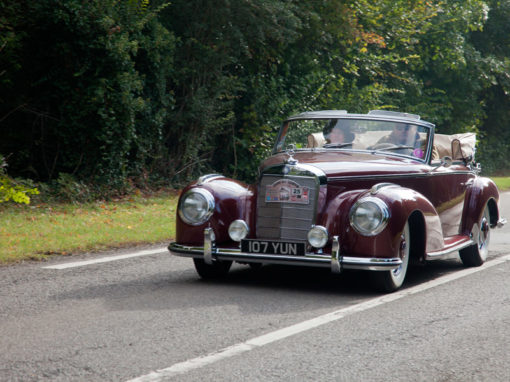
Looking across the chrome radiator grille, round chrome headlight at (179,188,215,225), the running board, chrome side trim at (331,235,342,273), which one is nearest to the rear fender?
the running board

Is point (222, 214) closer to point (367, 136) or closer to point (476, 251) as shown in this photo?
point (367, 136)

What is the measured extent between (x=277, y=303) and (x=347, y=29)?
14.2m

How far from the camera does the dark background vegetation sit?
1353 cm

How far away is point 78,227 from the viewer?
10539mm

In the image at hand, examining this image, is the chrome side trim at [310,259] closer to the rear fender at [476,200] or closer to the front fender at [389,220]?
the front fender at [389,220]

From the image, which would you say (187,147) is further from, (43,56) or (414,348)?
(414,348)

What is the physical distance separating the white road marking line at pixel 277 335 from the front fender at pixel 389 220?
44cm

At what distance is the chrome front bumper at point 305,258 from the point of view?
6324 mm

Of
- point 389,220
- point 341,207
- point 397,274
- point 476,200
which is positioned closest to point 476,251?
point 476,200

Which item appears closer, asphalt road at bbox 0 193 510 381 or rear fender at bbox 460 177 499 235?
asphalt road at bbox 0 193 510 381

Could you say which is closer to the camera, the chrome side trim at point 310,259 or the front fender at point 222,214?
the chrome side trim at point 310,259

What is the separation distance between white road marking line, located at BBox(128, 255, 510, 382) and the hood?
115 centimetres

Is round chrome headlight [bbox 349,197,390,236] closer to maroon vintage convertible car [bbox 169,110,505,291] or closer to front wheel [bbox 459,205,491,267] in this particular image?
maroon vintage convertible car [bbox 169,110,505,291]

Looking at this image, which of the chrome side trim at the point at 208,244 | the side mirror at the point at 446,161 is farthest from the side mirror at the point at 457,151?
the chrome side trim at the point at 208,244
